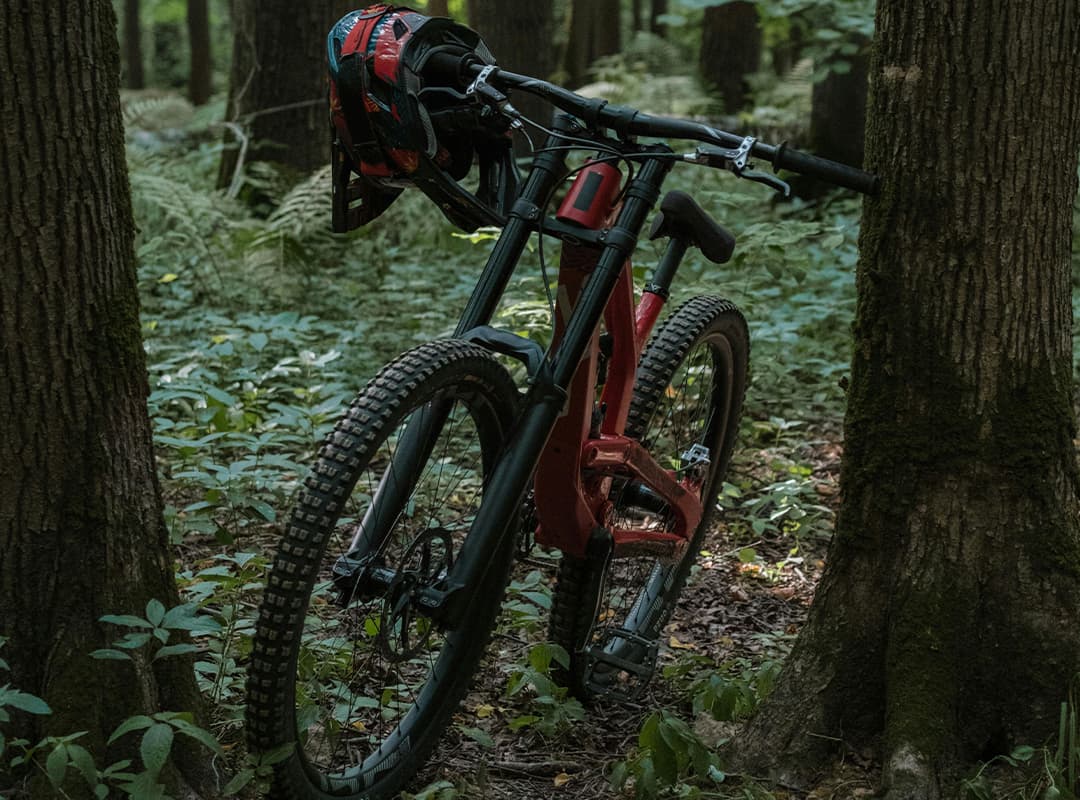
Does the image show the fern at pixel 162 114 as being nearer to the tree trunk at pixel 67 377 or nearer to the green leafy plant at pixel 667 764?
the tree trunk at pixel 67 377

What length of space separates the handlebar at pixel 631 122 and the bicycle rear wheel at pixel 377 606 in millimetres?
662

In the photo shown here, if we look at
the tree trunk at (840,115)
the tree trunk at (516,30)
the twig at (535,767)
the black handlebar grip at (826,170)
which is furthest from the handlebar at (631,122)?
the tree trunk at (840,115)

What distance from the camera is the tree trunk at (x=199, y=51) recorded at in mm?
20156

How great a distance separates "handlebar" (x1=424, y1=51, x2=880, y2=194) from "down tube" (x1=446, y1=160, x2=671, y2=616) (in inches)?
6.7

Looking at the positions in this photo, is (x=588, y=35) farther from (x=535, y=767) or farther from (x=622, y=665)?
(x=535, y=767)

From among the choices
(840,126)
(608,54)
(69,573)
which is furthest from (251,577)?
(608,54)

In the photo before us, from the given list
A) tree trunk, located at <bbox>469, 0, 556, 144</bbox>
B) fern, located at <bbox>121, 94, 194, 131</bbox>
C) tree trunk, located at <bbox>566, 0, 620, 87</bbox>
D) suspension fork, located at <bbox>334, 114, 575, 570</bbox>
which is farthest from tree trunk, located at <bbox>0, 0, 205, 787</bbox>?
tree trunk, located at <bbox>566, 0, 620, 87</bbox>

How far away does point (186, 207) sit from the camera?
24.0 ft

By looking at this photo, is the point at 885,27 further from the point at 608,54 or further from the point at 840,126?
the point at 608,54

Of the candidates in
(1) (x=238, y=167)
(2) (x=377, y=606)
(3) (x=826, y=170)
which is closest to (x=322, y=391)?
(2) (x=377, y=606)

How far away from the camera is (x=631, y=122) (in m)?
2.79

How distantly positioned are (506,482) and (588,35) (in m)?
18.0

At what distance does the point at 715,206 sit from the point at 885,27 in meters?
6.75

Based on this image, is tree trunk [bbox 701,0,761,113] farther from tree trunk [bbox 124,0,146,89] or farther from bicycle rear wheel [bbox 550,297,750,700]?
tree trunk [bbox 124,0,146,89]
